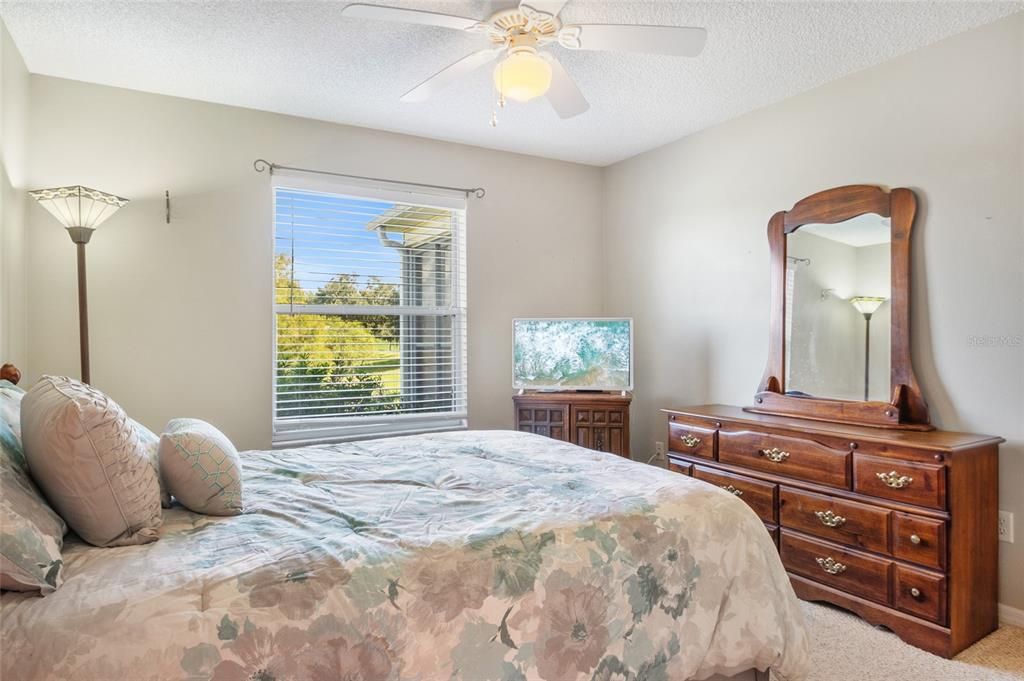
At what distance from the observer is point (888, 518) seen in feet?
7.77

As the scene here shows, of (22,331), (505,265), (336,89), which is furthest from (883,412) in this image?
(22,331)

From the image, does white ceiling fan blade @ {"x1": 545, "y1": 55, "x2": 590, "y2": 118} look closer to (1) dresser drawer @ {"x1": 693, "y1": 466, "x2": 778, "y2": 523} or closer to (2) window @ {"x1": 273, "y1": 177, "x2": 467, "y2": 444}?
(2) window @ {"x1": 273, "y1": 177, "x2": 467, "y2": 444}

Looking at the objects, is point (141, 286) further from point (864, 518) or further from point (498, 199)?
point (864, 518)

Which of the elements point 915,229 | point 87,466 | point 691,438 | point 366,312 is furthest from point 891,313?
point 87,466

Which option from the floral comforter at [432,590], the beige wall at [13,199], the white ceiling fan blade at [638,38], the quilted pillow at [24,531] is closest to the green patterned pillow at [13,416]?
the quilted pillow at [24,531]

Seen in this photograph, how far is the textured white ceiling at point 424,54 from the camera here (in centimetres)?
236

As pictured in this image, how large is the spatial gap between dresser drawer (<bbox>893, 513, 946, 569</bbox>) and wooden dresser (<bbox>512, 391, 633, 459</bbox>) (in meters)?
1.59

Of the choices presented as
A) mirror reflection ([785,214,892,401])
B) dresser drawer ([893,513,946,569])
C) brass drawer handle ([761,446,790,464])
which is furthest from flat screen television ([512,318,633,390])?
dresser drawer ([893,513,946,569])

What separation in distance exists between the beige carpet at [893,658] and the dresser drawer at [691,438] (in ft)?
3.04

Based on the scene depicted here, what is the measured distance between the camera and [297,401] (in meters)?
3.56

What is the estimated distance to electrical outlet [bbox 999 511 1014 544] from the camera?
2.43 m

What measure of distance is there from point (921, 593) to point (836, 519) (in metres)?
0.38

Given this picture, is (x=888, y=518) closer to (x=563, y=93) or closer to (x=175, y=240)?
(x=563, y=93)

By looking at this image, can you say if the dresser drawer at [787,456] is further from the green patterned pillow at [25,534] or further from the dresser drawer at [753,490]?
the green patterned pillow at [25,534]
